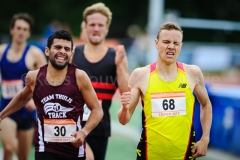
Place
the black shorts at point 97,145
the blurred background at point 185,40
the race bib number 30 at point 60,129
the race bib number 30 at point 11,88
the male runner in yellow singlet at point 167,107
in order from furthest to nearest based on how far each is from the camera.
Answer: the blurred background at point 185,40, the race bib number 30 at point 11,88, the black shorts at point 97,145, the race bib number 30 at point 60,129, the male runner in yellow singlet at point 167,107

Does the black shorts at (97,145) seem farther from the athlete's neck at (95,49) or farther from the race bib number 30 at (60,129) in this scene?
the race bib number 30 at (60,129)

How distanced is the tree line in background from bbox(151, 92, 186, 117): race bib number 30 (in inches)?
1333

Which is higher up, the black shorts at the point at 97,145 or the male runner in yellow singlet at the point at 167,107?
the male runner in yellow singlet at the point at 167,107

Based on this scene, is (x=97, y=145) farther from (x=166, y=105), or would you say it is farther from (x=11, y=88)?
(x=11, y=88)

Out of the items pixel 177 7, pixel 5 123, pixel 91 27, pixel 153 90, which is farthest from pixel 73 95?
pixel 177 7

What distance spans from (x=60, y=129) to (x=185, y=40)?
33.2 meters

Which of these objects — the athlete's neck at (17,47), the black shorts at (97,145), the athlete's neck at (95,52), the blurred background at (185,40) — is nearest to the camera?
the black shorts at (97,145)

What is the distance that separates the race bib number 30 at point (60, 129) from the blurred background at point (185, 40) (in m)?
4.93

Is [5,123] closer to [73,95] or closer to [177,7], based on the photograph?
[73,95]

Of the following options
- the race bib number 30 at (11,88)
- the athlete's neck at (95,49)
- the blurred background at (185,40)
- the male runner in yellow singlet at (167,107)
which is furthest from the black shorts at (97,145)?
the blurred background at (185,40)

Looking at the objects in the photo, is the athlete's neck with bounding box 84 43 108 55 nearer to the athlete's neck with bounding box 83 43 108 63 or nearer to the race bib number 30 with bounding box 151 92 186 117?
the athlete's neck with bounding box 83 43 108 63

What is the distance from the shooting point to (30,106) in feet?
27.3

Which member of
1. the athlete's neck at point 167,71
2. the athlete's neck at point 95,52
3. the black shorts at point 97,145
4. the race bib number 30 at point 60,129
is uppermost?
the athlete's neck at point 95,52

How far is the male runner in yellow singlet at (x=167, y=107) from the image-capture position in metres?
5.66
